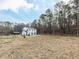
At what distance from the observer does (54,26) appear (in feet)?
193

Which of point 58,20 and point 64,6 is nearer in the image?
point 64,6

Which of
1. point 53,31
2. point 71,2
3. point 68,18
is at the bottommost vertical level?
point 53,31

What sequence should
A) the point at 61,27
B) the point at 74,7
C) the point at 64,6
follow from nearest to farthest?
the point at 74,7, the point at 64,6, the point at 61,27

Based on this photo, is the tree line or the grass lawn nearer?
the grass lawn

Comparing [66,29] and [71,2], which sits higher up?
[71,2]

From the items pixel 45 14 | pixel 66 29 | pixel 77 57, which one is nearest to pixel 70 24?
pixel 66 29

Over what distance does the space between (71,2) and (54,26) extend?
1325 cm

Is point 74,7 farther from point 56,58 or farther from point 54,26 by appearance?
point 56,58

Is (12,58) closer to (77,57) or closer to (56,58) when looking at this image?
(56,58)

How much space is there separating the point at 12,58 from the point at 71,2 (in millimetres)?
37059

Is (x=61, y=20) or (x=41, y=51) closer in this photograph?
(x=41, y=51)

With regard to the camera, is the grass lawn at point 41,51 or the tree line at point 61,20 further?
the tree line at point 61,20

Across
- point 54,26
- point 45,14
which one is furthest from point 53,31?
point 45,14

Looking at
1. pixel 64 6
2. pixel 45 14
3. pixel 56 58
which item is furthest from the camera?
pixel 45 14
